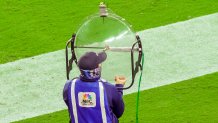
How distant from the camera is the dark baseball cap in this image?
615cm

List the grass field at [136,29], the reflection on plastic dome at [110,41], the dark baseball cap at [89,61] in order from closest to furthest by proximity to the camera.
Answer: the dark baseball cap at [89,61]
the reflection on plastic dome at [110,41]
the grass field at [136,29]

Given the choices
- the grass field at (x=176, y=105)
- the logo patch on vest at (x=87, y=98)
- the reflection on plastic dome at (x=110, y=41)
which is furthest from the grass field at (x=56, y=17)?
the logo patch on vest at (x=87, y=98)

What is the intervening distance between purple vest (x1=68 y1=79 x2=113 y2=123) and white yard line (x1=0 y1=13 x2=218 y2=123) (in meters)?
2.77

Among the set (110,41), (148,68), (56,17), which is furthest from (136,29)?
(110,41)

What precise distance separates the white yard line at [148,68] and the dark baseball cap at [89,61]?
2.93m

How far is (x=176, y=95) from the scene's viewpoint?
9148 millimetres

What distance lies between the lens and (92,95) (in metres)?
6.23

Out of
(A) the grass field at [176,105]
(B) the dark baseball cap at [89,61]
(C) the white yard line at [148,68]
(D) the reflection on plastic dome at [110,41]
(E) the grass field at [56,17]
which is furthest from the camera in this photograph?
(E) the grass field at [56,17]

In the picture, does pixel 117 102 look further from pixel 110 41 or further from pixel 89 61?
pixel 110 41

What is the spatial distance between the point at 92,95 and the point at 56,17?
6.04 metres

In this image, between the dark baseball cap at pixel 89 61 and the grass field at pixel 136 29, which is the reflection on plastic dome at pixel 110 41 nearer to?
the dark baseball cap at pixel 89 61

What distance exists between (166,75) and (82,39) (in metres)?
3.26

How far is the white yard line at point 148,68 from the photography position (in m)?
9.32

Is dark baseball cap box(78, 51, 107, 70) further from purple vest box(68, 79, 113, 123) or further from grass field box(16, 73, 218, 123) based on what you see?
grass field box(16, 73, 218, 123)
